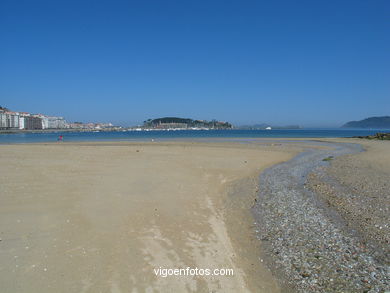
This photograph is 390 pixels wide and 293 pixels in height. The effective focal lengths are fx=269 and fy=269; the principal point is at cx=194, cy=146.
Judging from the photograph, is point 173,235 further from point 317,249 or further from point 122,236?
point 317,249

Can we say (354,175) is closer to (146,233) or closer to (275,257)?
(275,257)

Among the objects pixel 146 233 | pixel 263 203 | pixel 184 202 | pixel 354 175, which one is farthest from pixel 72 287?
pixel 354 175

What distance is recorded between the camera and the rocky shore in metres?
4.76

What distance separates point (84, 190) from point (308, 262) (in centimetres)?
800

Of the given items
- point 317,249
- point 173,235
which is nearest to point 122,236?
point 173,235

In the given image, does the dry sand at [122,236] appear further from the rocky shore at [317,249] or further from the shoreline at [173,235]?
the rocky shore at [317,249]

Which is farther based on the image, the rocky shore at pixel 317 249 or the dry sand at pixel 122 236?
the rocky shore at pixel 317 249

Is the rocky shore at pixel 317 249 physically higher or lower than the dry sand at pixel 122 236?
lower

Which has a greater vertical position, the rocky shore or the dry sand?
the dry sand

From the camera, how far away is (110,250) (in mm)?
5480

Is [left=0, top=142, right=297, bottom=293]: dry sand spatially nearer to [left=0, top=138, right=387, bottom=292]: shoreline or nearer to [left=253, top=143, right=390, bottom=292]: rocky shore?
[left=0, top=138, right=387, bottom=292]: shoreline

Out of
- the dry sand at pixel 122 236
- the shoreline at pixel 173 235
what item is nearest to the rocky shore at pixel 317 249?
the shoreline at pixel 173 235

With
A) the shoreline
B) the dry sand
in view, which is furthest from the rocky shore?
the dry sand

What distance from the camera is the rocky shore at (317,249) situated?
4.76m
